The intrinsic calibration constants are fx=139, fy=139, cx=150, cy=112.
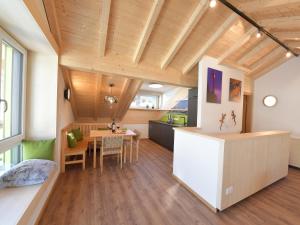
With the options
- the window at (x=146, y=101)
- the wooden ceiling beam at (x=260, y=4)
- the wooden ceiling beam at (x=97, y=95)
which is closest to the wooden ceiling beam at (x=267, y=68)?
the wooden ceiling beam at (x=260, y=4)

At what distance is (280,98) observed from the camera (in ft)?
14.2

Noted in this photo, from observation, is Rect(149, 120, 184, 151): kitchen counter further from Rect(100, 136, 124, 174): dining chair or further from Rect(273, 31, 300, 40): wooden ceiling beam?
Rect(273, 31, 300, 40): wooden ceiling beam

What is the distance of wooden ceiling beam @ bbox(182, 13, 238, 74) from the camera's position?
2.51 m

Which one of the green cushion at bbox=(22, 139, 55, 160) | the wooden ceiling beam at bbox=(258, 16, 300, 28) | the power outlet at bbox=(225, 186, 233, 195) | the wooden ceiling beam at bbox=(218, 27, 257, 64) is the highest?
the wooden ceiling beam at bbox=(258, 16, 300, 28)

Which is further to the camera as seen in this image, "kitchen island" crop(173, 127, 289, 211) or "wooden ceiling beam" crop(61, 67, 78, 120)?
"wooden ceiling beam" crop(61, 67, 78, 120)

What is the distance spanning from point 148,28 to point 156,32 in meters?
0.31

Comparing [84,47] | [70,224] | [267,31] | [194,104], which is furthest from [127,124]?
[267,31]

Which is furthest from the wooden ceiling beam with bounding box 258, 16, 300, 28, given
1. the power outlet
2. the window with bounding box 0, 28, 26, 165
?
the window with bounding box 0, 28, 26, 165

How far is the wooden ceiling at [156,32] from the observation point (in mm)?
2156

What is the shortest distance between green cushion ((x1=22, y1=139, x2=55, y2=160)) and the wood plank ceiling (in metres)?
1.46

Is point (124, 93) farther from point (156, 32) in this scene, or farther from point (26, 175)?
point (26, 175)

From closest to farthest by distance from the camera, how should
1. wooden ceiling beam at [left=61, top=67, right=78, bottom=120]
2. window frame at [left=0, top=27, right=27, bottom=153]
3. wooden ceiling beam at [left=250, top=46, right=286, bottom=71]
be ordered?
window frame at [left=0, top=27, right=27, bottom=153] < wooden ceiling beam at [left=61, top=67, right=78, bottom=120] < wooden ceiling beam at [left=250, top=46, right=286, bottom=71]

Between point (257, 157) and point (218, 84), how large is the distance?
1915mm

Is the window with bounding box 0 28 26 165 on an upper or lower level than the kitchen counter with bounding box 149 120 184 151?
upper
